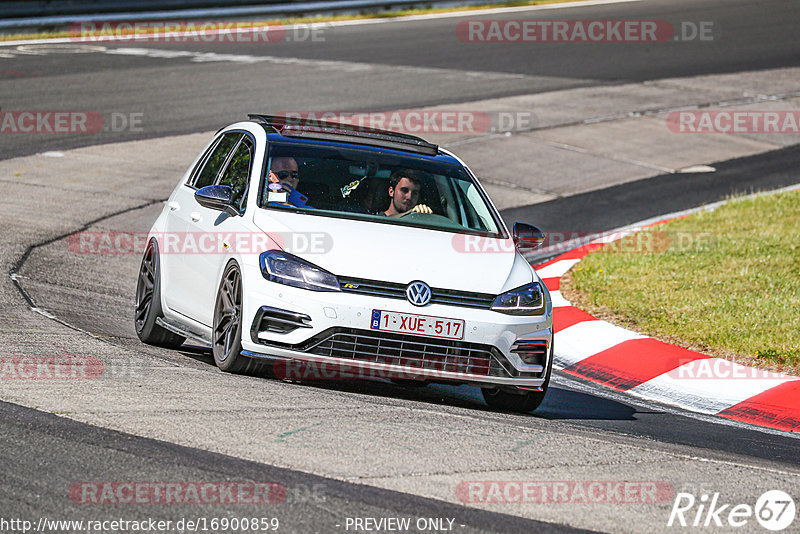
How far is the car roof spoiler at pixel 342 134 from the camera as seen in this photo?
819 centimetres

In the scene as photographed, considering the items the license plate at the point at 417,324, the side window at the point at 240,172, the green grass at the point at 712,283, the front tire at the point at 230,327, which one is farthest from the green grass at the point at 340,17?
the license plate at the point at 417,324

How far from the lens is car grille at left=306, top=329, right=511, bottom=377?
6719mm

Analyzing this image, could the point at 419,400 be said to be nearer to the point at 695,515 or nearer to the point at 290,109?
the point at 695,515

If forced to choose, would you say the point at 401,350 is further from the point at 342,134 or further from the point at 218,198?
the point at 342,134

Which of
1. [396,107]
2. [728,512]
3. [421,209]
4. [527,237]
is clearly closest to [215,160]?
[421,209]

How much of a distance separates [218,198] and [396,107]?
12165 millimetres

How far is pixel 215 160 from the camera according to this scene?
8602 mm

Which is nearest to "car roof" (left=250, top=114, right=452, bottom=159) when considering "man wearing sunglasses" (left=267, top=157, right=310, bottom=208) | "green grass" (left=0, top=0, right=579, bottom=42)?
"man wearing sunglasses" (left=267, top=157, right=310, bottom=208)

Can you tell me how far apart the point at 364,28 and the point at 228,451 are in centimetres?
2484

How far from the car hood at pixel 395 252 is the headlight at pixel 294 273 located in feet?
0.16

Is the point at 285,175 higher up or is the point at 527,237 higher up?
the point at 285,175

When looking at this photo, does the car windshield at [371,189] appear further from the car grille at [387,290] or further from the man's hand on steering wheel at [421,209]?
the car grille at [387,290]

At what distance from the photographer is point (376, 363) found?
6.74 meters

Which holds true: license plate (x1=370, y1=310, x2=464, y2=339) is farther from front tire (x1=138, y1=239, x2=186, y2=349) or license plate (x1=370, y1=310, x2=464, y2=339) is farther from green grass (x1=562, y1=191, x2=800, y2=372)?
green grass (x1=562, y1=191, x2=800, y2=372)
